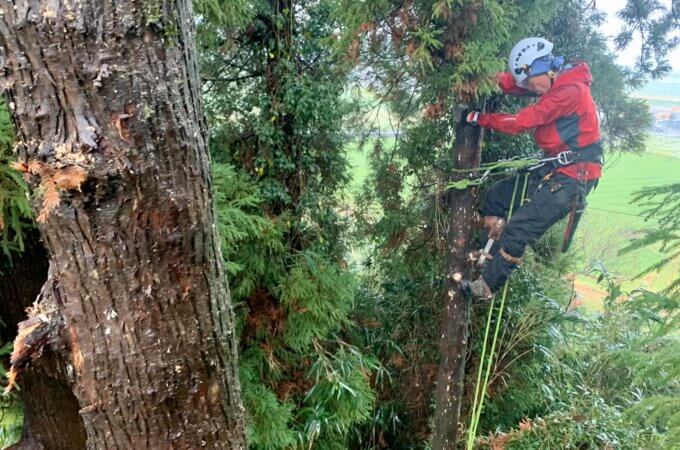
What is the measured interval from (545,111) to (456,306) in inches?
65.7

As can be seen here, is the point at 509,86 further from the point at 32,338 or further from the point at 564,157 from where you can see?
the point at 32,338

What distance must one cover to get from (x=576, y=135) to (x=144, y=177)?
352 cm

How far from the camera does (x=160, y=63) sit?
947 mm

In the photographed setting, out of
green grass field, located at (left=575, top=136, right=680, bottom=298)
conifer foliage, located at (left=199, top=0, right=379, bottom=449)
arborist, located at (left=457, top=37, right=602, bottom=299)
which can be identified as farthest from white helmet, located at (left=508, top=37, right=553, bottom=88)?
green grass field, located at (left=575, top=136, right=680, bottom=298)

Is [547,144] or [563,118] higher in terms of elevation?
[563,118]

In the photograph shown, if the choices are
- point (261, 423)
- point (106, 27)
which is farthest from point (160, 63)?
point (261, 423)

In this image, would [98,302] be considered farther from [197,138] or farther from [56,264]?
[197,138]

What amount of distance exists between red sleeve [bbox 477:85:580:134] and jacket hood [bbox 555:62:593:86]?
8 cm

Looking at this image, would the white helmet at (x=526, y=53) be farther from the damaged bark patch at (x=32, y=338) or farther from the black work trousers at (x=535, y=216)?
the damaged bark patch at (x=32, y=338)

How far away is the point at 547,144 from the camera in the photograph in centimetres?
362

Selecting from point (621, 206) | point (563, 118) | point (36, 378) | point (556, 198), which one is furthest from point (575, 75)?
point (621, 206)

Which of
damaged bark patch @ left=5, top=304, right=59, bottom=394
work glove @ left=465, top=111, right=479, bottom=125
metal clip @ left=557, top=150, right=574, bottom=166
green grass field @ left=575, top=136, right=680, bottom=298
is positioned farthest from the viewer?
green grass field @ left=575, top=136, right=680, bottom=298

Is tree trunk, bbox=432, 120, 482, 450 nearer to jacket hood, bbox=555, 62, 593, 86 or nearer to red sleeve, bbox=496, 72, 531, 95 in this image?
red sleeve, bbox=496, 72, 531, 95

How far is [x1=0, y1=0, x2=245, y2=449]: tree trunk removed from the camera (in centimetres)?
88
